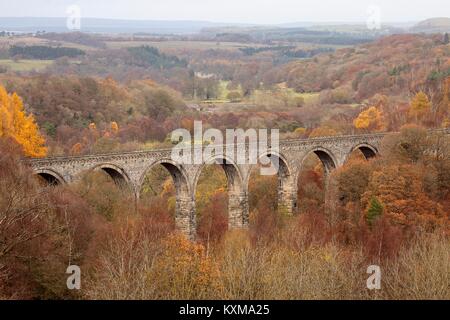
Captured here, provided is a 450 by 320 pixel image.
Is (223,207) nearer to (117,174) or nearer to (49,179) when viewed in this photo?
(117,174)

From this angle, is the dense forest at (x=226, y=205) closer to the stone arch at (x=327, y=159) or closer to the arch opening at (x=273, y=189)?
the arch opening at (x=273, y=189)

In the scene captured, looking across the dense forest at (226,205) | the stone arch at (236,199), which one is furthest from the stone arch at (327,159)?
the stone arch at (236,199)

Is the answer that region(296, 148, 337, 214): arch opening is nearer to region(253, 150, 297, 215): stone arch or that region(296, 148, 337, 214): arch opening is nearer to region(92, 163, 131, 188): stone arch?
region(253, 150, 297, 215): stone arch

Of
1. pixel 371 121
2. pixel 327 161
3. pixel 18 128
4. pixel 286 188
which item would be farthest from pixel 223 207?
pixel 371 121

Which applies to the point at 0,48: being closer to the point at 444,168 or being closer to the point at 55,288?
the point at 444,168

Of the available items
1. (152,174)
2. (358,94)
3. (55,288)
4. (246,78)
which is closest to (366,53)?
(246,78)
